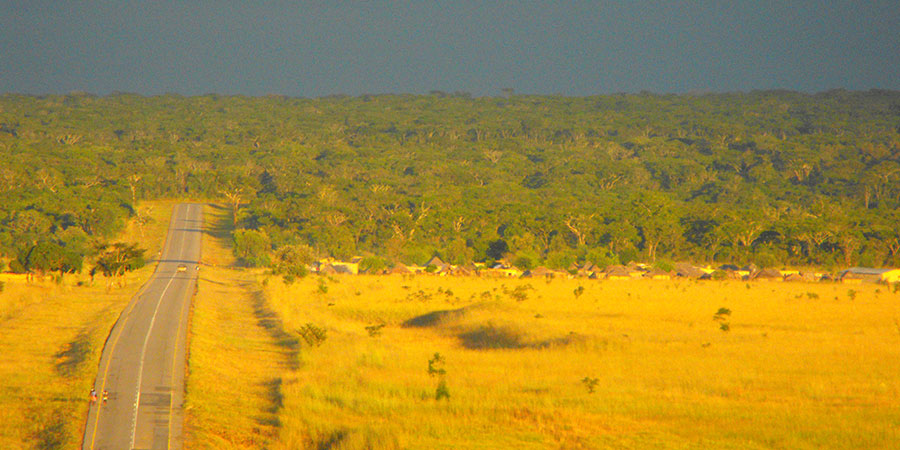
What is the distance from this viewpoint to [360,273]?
74000 mm

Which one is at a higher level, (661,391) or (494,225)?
(494,225)

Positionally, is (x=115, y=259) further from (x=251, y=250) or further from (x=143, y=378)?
(x=143, y=378)

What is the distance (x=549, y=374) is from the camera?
24.5m

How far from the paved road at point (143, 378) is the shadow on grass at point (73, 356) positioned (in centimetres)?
87

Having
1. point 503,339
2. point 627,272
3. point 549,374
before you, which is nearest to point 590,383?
point 549,374

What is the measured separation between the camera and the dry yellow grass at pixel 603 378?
17.9 meters

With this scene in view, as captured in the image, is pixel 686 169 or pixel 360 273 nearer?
pixel 360 273

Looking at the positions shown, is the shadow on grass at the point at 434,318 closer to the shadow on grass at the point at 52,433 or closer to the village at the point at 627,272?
the shadow on grass at the point at 52,433

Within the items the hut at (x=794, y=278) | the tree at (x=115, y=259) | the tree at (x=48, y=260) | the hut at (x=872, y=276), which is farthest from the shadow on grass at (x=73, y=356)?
the hut at (x=872, y=276)

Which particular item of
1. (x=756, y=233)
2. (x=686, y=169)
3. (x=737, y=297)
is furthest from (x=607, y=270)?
(x=686, y=169)

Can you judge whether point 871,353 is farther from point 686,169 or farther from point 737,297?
point 686,169

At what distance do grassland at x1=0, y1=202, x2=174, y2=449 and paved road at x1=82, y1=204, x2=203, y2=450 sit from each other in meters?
0.52

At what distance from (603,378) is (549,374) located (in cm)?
191

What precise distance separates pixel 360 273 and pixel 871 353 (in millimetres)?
52873
